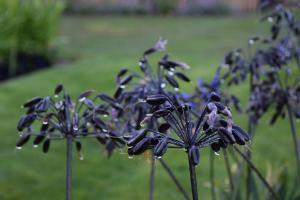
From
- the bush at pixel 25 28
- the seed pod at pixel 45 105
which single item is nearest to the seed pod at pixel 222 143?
the seed pod at pixel 45 105

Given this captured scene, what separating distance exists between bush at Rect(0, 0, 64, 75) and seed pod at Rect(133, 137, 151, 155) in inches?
292

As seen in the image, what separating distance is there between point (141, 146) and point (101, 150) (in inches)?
143

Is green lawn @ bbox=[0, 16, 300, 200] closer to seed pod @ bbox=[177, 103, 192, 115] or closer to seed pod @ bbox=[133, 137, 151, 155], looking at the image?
seed pod @ bbox=[177, 103, 192, 115]

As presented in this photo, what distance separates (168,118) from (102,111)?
369mm

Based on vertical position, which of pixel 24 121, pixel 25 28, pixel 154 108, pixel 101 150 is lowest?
pixel 101 150

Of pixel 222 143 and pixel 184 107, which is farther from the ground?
pixel 184 107

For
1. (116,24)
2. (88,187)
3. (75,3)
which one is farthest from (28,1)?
(75,3)

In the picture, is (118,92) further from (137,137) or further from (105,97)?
(137,137)

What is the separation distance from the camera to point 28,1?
848 cm

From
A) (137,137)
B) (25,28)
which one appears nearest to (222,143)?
(137,137)

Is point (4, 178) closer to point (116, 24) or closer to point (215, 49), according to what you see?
point (215, 49)

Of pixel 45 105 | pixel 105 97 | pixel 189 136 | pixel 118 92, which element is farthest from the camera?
pixel 118 92

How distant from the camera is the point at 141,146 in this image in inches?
40.0

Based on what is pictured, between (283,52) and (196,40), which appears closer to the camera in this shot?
(283,52)
